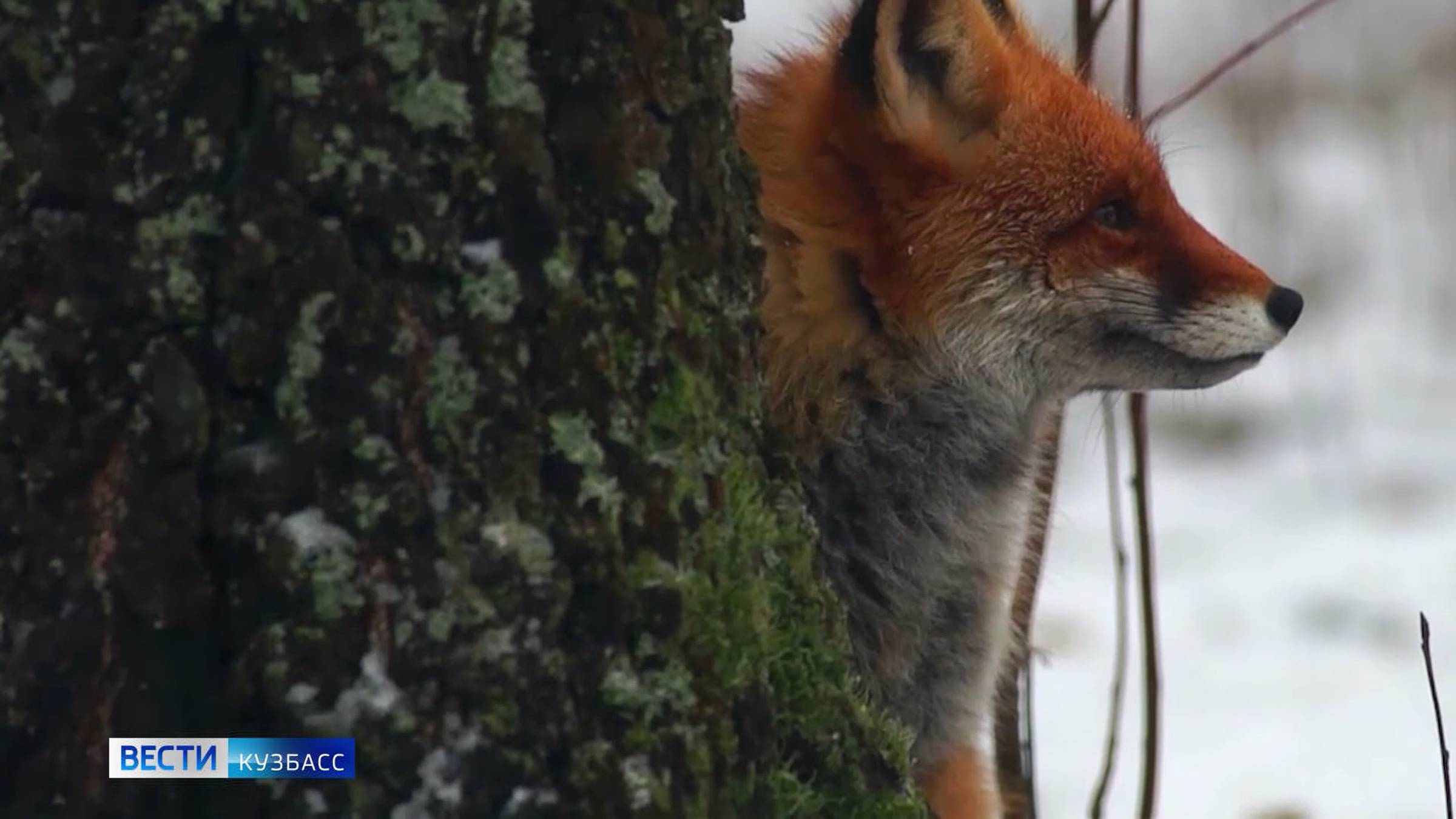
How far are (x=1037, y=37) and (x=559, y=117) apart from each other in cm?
225

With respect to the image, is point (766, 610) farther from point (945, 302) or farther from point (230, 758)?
point (945, 302)

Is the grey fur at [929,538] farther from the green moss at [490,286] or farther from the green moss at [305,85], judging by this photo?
the green moss at [305,85]

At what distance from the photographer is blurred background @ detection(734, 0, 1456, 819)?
6590mm

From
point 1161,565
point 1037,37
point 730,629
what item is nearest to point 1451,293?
point 1161,565

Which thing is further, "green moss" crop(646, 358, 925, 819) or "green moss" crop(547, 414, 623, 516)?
"green moss" crop(646, 358, 925, 819)

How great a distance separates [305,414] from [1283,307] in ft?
7.19

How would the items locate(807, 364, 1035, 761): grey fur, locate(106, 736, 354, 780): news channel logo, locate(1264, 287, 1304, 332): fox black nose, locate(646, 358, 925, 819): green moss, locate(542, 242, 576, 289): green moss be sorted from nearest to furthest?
1. locate(106, 736, 354, 780): news channel logo
2. locate(542, 242, 576, 289): green moss
3. locate(646, 358, 925, 819): green moss
4. locate(807, 364, 1035, 761): grey fur
5. locate(1264, 287, 1304, 332): fox black nose

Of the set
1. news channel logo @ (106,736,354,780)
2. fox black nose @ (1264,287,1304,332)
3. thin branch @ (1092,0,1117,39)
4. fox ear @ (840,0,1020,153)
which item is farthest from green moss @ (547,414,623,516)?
thin branch @ (1092,0,1117,39)

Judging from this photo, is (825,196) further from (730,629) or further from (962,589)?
(730,629)

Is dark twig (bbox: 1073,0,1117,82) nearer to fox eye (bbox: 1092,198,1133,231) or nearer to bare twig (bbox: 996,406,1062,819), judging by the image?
fox eye (bbox: 1092,198,1133,231)

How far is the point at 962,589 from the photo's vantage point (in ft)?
11.5

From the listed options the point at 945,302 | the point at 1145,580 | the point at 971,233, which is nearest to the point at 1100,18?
the point at 971,233

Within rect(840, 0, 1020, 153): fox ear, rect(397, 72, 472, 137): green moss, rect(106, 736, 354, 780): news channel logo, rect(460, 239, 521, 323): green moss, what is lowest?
rect(106, 736, 354, 780): news channel logo

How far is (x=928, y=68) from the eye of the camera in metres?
3.38
